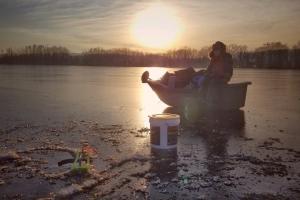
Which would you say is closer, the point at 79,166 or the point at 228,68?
the point at 79,166

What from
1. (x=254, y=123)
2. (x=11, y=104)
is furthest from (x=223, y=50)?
(x=11, y=104)

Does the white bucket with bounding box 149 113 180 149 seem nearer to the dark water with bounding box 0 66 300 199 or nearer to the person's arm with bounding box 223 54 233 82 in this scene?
the dark water with bounding box 0 66 300 199

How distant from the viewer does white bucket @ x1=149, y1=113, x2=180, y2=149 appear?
6.70 metres

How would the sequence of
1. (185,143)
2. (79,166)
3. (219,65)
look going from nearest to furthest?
(79,166) → (185,143) → (219,65)

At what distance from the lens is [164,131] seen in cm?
672

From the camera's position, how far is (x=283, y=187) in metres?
4.86

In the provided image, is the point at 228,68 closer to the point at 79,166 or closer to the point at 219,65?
the point at 219,65

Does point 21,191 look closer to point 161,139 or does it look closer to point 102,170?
point 102,170

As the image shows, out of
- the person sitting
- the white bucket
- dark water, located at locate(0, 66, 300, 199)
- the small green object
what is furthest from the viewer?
the person sitting

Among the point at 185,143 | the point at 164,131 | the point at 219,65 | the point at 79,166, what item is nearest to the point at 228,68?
the point at 219,65

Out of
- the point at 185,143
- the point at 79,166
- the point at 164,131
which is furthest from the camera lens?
the point at 185,143

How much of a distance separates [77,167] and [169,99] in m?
7.31

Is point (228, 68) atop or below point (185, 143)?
atop

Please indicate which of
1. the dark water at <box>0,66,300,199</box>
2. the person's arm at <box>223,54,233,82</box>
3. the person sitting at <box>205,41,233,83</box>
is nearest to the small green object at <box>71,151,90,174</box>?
the dark water at <box>0,66,300,199</box>
